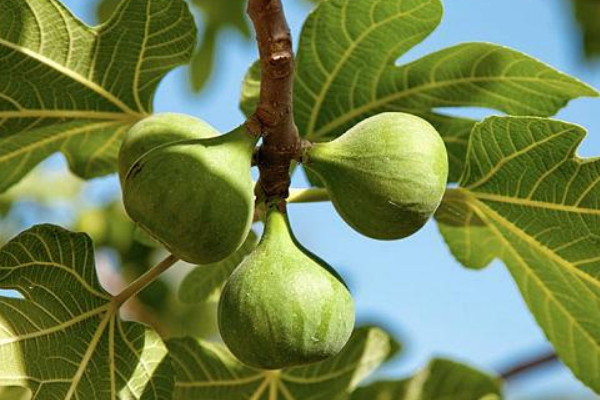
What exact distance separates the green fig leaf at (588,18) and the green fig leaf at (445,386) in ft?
7.47

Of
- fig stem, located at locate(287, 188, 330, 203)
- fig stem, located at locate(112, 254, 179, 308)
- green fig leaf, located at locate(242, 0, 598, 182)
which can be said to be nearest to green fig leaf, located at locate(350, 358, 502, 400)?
green fig leaf, located at locate(242, 0, 598, 182)

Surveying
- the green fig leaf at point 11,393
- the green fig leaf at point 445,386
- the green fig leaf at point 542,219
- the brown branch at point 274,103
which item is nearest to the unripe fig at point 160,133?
the brown branch at point 274,103

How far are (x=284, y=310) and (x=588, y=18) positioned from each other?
10.7 feet

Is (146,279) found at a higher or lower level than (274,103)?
lower

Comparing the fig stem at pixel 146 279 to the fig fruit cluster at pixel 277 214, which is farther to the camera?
the fig stem at pixel 146 279

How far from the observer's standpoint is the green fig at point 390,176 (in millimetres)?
1609

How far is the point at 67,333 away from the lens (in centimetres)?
185

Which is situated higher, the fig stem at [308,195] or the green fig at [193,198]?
the green fig at [193,198]

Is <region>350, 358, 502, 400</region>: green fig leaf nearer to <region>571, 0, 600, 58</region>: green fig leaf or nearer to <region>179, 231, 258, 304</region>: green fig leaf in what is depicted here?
<region>179, 231, 258, 304</region>: green fig leaf

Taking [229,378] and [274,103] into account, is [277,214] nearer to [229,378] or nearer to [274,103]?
[274,103]

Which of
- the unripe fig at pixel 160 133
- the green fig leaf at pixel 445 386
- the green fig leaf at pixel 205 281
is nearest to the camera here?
the unripe fig at pixel 160 133

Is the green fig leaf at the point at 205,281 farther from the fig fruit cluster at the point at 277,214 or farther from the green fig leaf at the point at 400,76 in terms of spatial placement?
the fig fruit cluster at the point at 277,214

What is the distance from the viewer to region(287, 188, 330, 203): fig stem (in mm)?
1964

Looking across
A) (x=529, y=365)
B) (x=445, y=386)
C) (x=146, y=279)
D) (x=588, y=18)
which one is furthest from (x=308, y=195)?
(x=588, y=18)
